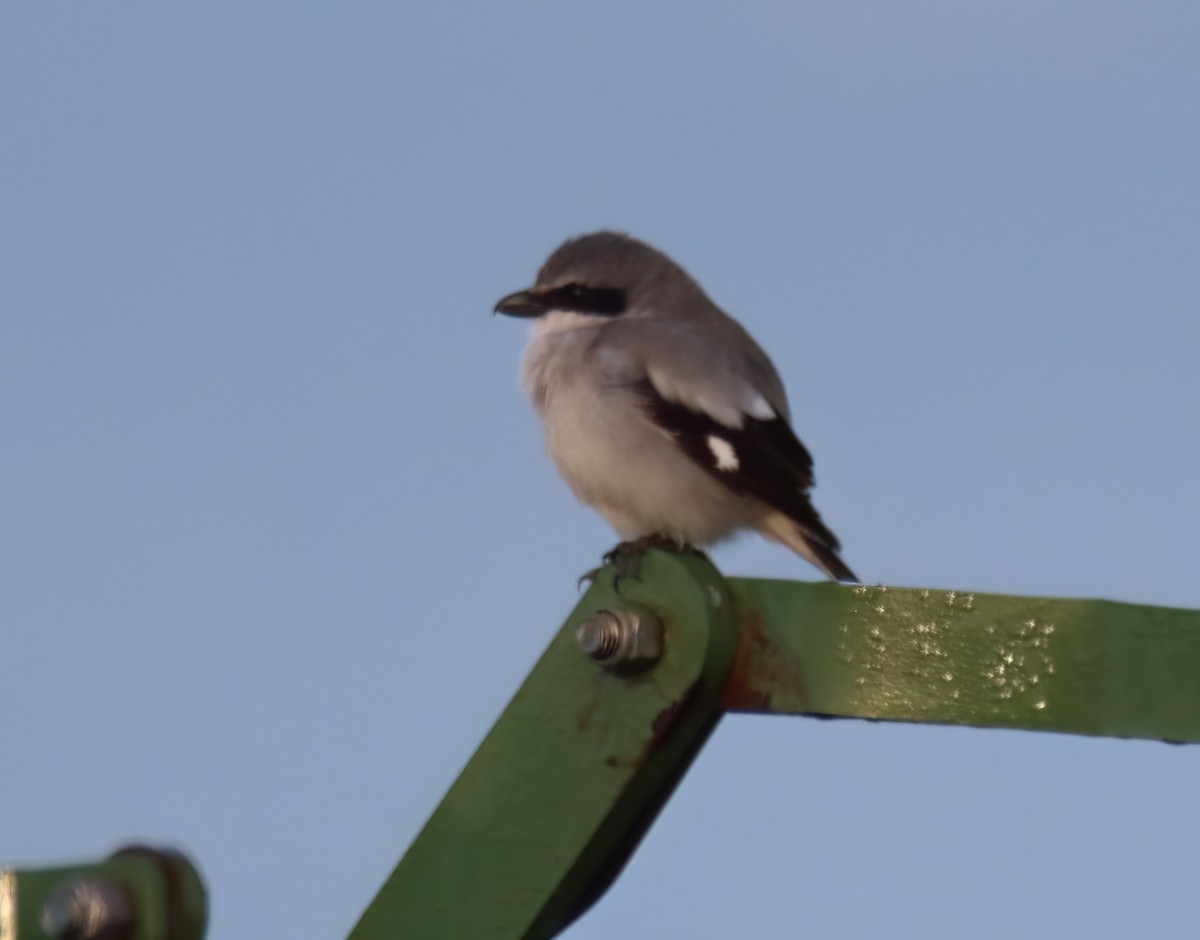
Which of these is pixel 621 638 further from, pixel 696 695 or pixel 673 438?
pixel 673 438

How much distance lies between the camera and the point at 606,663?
2.70 m

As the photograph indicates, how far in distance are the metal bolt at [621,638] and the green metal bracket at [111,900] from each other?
0.94m

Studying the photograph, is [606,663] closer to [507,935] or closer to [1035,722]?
[507,935]

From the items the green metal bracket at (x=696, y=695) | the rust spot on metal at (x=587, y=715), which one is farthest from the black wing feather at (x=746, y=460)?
the rust spot on metal at (x=587, y=715)

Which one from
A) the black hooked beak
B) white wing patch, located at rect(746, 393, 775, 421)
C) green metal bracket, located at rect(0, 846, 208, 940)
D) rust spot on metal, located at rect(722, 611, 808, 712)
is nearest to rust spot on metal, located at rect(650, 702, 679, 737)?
rust spot on metal, located at rect(722, 611, 808, 712)

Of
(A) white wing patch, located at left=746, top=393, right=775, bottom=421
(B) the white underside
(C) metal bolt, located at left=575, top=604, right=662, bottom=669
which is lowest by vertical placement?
(C) metal bolt, located at left=575, top=604, right=662, bottom=669

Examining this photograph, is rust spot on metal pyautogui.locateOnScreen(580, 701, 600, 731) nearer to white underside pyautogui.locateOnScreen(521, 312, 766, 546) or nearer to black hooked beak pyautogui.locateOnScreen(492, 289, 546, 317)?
white underside pyautogui.locateOnScreen(521, 312, 766, 546)

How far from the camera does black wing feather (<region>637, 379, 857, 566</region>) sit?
4.83 m

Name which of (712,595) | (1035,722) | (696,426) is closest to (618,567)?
(712,595)

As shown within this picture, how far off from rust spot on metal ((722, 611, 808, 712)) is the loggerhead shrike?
204 centimetres

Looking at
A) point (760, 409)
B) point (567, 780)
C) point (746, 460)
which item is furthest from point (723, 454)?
point (567, 780)

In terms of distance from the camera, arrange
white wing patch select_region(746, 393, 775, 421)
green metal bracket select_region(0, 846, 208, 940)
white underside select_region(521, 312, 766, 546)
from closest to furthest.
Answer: green metal bracket select_region(0, 846, 208, 940)
white underside select_region(521, 312, 766, 546)
white wing patch select_region(746, 393, 775, 421)

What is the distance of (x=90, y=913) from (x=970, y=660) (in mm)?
1240

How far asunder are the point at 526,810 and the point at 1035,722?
0.70 meters
